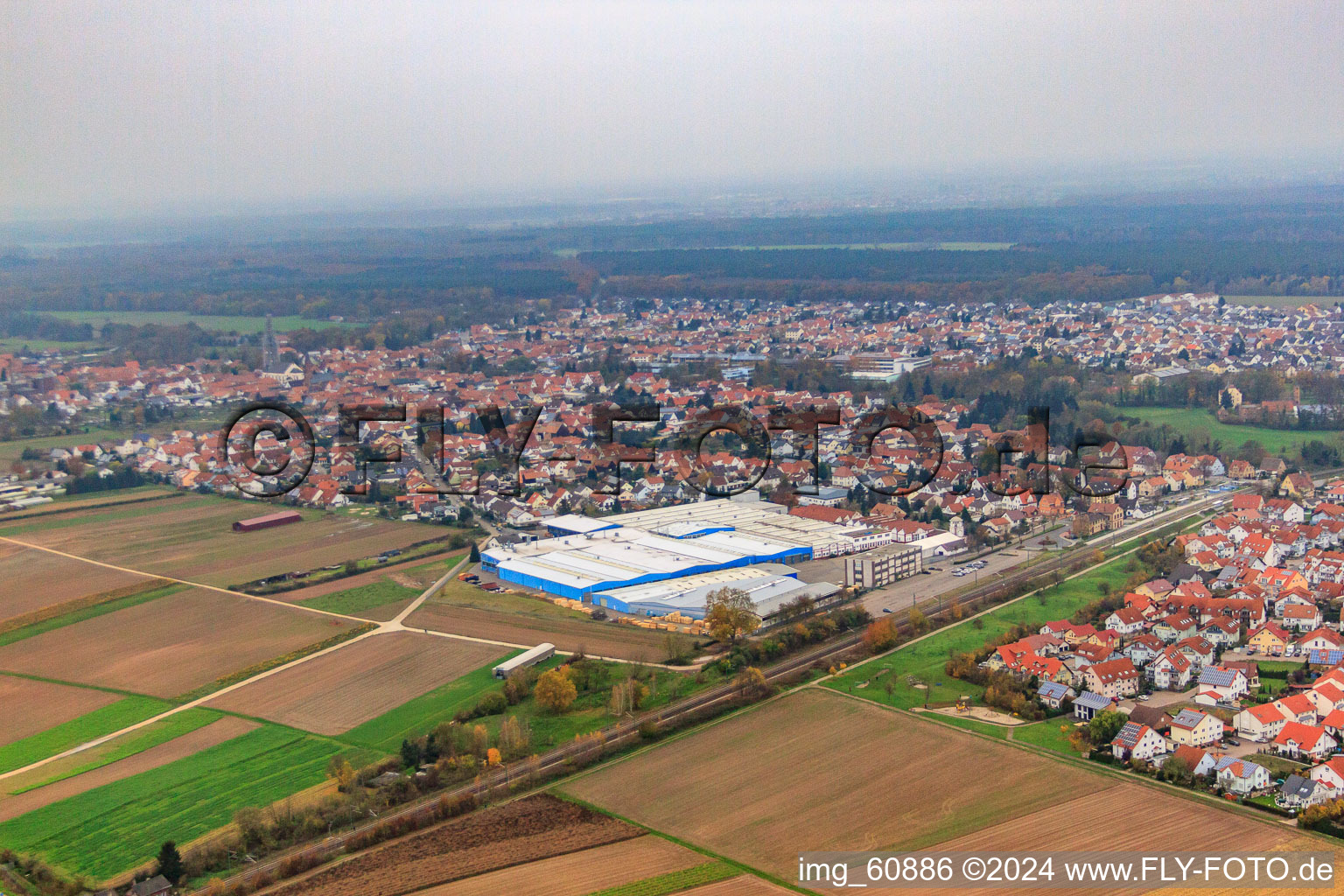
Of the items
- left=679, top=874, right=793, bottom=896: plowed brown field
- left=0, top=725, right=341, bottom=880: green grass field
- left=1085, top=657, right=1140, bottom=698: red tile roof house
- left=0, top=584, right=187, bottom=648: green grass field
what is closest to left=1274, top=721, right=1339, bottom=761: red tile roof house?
left=1085, top=657, right=1140, bottom=698: red tile roof house

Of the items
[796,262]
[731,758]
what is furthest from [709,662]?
[796,262]

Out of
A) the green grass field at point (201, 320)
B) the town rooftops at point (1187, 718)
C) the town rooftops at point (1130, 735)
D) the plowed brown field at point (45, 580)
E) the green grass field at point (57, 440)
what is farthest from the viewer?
the green grass field at point (201, 320)

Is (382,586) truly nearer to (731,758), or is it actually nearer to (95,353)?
(731,758)

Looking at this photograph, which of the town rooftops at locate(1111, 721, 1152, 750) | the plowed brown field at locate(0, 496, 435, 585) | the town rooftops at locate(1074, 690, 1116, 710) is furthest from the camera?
the plowed brown field at locate(0, 496, 435, 585)

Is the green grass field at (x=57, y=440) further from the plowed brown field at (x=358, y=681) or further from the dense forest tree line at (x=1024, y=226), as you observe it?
Answer: the dense forest tree line at (x=1024, y=226)

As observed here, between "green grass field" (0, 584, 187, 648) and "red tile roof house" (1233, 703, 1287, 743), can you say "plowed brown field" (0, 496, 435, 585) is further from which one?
"red tile roof house" (1233, 703, 1287, 743)

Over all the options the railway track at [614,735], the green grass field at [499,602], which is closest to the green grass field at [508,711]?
the railway track at [614,735]

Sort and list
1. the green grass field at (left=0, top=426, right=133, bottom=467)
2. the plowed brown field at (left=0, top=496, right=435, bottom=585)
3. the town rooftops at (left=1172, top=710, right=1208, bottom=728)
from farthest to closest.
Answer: the green grass field at (left=0, top=426, right=133, bottom=467), the plowed brown field at (left=0, top=496, right=435, bottom=585), the town rooftops at (left=1172, top=710, right=1208, bottom=728)
